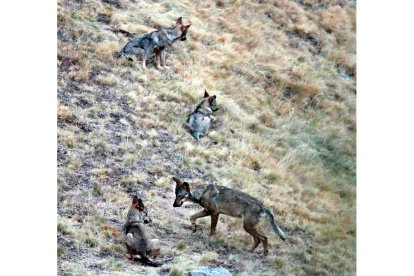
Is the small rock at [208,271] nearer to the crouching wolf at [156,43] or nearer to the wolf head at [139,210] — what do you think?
the wolf head at [139,210]

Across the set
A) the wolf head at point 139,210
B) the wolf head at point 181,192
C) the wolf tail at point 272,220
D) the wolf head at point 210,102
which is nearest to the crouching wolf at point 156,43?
the wolf head at point 210,102

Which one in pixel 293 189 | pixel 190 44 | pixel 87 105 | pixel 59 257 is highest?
pixel 190 44

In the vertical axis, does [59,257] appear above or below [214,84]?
below

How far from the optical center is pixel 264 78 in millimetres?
6734

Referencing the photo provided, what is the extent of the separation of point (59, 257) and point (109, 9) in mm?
1917

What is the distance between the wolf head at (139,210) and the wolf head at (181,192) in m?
0.24

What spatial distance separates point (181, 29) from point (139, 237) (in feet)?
5.41

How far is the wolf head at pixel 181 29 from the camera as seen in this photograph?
21.6 feet

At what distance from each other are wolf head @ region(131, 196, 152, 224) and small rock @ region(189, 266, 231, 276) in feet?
1.67

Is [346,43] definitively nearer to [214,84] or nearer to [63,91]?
[214,84]

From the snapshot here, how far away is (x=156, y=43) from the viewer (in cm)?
654

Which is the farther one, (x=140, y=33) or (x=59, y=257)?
(x=140, y=33)

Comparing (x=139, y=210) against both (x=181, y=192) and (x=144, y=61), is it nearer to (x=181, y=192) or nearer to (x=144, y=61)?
(x=181, y=192)

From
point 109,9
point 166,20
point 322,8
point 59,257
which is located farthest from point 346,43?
point 59,257
